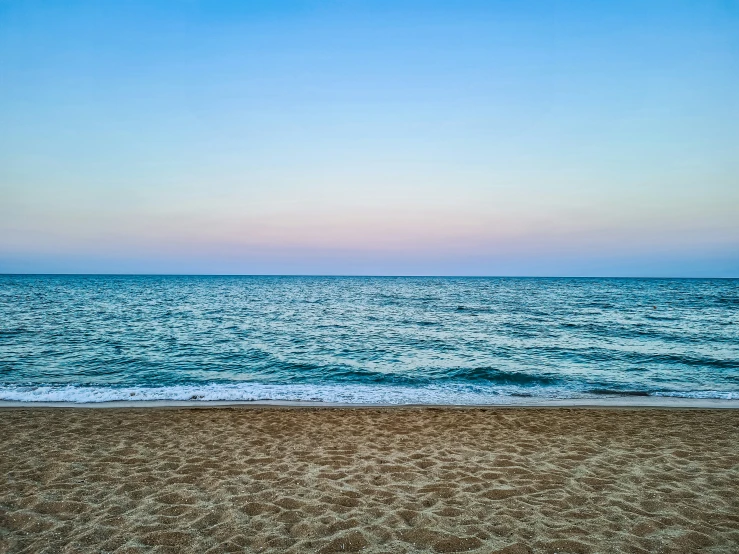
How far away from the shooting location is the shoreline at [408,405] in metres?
12.3

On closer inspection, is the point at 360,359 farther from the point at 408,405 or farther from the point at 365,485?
the point at 365,485

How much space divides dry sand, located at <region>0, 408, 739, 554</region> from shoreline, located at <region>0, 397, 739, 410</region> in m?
1.82

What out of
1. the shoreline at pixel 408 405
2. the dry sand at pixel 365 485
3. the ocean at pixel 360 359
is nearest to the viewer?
the dry sand at pixel 365 485

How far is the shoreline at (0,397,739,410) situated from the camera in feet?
40.2

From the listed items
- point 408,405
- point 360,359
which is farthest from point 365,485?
point 360,359

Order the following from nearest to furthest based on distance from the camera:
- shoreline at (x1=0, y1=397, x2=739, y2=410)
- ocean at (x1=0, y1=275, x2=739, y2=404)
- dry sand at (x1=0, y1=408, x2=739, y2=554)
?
dry sand at (x1=0, y1=408, x2=739, y2=554)
shoreline at (x1=0, y1=397, x2=739, y2=410)
ocean at (x1=0, y1=275, x2=739, y2=404)

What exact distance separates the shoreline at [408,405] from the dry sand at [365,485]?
1818 mm

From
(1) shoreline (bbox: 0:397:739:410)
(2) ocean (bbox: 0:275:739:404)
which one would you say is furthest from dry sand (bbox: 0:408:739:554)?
(2) ocean (bbox: 0:275:739:404)

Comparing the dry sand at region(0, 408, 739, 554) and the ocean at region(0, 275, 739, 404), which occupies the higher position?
the dry sand at region(0, 408, 739, 554)

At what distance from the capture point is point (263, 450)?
27.3 feet

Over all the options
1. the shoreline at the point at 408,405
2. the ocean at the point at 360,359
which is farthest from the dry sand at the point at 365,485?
the ocean at the point at 360,359

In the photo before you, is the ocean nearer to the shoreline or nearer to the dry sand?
the shoreline

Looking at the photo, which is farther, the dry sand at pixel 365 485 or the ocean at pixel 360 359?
the ocean at pixel 360 359

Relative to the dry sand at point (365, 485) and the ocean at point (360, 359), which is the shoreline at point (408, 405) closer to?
the ocean at point (360, 359)
